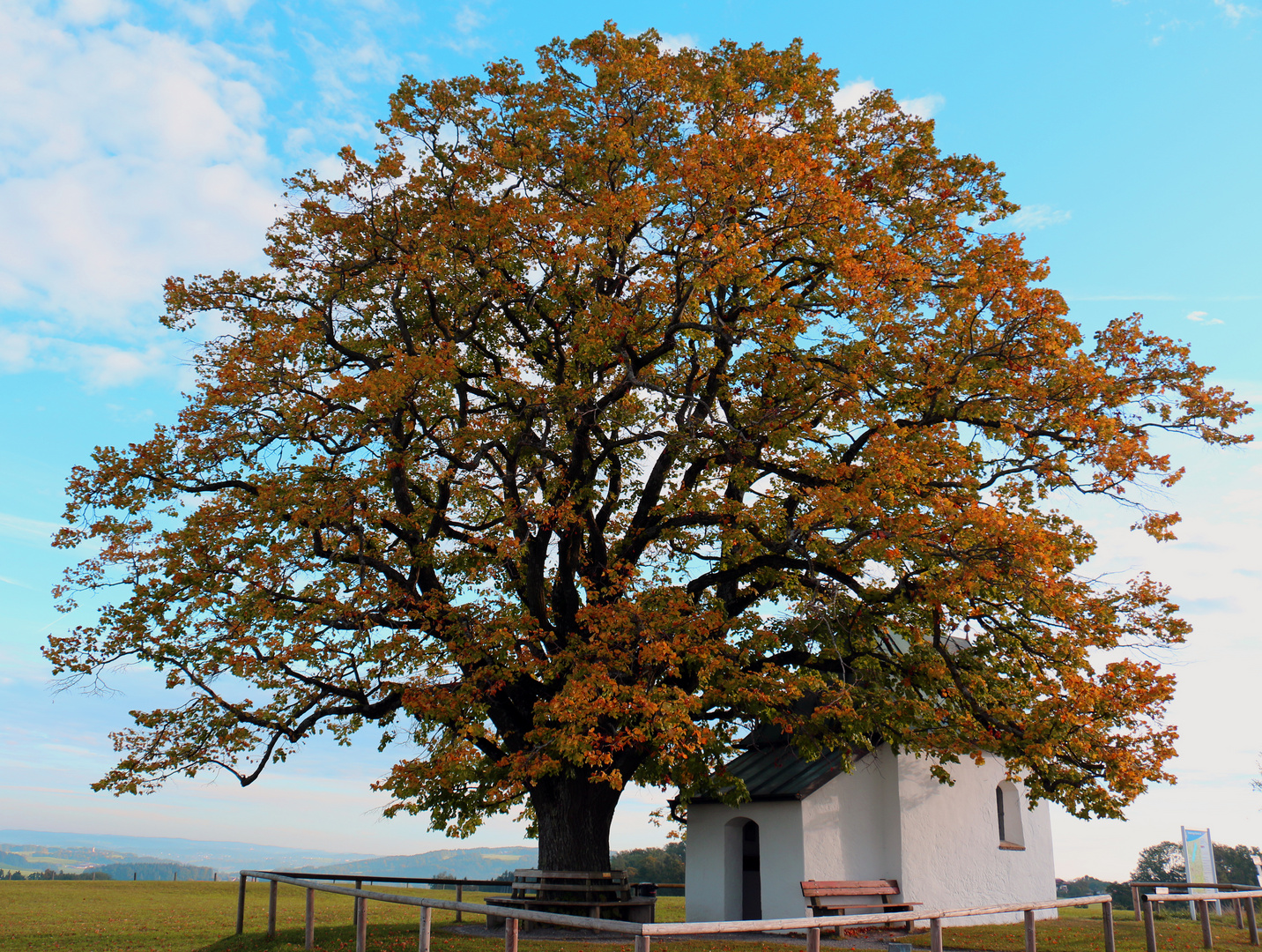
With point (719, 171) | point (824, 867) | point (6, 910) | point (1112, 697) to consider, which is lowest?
point (6, 910)

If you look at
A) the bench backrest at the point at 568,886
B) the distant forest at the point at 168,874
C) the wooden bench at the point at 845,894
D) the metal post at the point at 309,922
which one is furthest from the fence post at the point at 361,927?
the distant forest at the point at 168,874

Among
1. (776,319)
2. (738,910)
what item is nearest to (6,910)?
(738,910)

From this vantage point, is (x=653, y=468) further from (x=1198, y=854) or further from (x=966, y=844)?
(x=1198, y=854)

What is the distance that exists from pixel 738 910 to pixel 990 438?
37.6 feet

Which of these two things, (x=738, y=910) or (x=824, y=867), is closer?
(x=824, y=867)

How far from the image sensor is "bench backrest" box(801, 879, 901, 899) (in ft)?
52.9

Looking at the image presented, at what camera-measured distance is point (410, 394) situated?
15.5 m

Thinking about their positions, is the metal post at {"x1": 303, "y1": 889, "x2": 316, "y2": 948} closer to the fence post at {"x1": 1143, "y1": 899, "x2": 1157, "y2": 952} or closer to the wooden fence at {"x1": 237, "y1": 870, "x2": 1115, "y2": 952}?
the wooden fence at {"x1": 237, "y1": 870, "x2": 1115, "y2": 952}

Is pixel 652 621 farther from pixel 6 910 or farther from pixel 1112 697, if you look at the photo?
pixel 6 910

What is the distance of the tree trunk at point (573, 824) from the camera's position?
16188 millimetres

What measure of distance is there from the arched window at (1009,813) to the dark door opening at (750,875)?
19.0ft

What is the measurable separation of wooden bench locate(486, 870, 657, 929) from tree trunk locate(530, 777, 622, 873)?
26 cm

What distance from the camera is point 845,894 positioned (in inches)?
658

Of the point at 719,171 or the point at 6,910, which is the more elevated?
the point at 719,171
